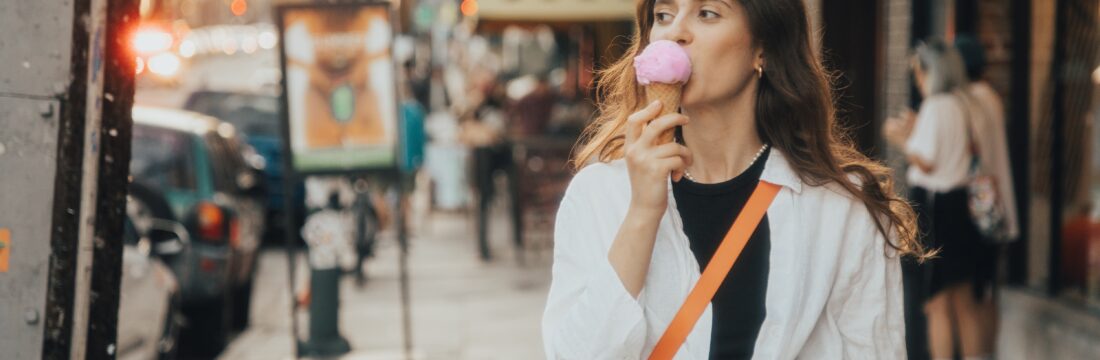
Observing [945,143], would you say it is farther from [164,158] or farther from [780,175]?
[164,158]

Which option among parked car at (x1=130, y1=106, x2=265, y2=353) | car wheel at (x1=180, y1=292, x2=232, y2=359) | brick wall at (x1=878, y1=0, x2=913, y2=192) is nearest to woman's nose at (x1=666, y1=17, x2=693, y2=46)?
brick wall at (x1=878, y1=0, x2=913, y2=192)

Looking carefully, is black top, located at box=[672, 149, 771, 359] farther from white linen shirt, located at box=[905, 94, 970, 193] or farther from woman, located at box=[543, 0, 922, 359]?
white linen shirt, located at box=[905, 94, 970, 193]

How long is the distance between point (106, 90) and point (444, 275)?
393 inches

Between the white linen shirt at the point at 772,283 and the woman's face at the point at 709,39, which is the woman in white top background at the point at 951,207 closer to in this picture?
the white linen shirt at the point at 772,283

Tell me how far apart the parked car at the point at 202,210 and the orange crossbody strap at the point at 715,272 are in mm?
6902

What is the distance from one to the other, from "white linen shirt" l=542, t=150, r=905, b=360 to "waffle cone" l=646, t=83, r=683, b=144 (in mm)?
157

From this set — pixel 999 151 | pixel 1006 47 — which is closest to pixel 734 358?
pixel 999 151

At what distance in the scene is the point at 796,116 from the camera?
273cm

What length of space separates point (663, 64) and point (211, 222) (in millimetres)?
7299

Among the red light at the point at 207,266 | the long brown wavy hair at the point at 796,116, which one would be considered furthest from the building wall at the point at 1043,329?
the red light at the point at 207,266

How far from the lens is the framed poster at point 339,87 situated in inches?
317

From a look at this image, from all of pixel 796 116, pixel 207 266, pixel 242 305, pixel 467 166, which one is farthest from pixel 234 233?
pixel 796 116

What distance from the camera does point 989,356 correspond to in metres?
6.90

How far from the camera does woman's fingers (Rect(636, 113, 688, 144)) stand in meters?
2.33
